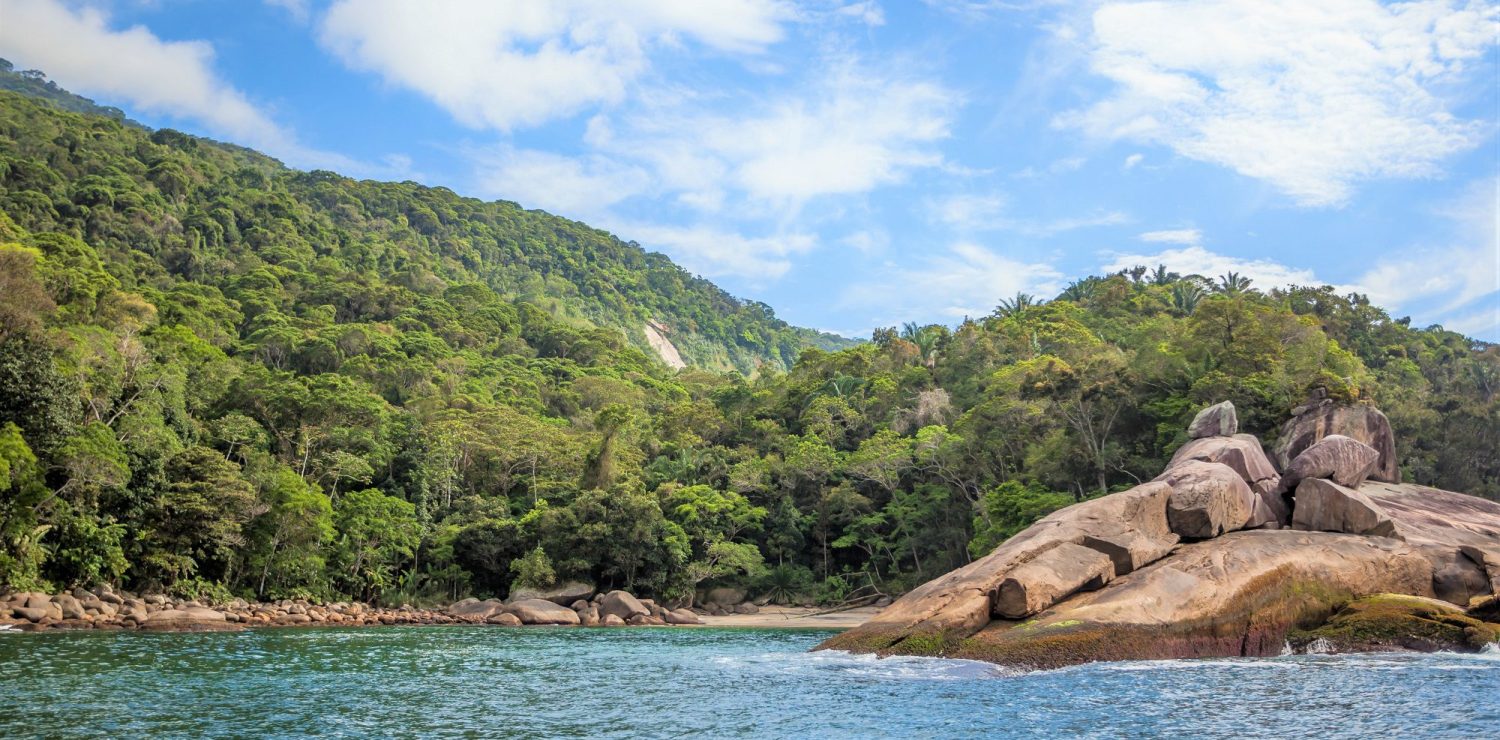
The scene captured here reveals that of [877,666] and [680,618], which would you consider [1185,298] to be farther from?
[877,666]

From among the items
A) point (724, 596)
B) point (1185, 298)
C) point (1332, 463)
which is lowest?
point (724, 596)

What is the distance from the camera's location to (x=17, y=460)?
30.0 m

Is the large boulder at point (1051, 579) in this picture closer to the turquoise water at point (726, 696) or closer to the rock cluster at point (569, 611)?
the turquoise water at point (726, 696)

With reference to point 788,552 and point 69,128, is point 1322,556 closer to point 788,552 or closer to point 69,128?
point 788,552

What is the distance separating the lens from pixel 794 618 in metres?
47.8

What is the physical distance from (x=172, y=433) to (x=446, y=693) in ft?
92.1

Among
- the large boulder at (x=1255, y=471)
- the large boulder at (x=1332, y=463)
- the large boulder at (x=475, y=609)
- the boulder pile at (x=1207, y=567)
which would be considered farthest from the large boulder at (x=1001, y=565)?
the large boulder at (x=475, y=609)

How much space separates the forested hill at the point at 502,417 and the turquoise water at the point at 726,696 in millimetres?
14496

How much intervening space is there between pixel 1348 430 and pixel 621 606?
30463mm

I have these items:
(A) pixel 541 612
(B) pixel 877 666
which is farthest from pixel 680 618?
(B) pixel 877 666

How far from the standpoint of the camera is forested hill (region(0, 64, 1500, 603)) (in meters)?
35.8

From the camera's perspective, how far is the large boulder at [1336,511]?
23438 millimetres

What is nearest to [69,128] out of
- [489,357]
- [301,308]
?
[301,308]

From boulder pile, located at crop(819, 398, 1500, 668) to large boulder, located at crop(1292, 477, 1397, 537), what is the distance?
0.04 metres
